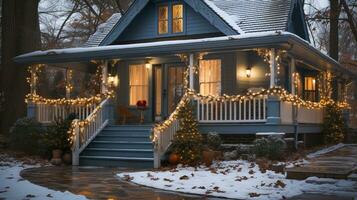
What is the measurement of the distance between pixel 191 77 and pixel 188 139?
2751mm

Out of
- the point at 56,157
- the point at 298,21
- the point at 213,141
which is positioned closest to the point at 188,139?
the point at 213,141

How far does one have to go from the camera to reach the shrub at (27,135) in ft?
60.7

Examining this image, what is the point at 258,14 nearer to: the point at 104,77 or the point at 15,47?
the point at 104,77

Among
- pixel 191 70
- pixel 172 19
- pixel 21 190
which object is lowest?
pixel 21 190

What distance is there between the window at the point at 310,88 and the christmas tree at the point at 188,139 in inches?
357

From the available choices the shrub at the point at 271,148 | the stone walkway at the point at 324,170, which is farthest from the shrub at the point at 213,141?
the stone walkway at the point at 324,170

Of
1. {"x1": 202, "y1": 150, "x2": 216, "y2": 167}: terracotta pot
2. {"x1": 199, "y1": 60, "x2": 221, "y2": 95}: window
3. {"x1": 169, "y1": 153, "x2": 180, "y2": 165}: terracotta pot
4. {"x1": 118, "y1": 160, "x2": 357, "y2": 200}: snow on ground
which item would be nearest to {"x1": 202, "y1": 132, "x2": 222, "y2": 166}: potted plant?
{"x1": 202, "y1": 150, "x2": 216, "y2": 167}: terracotta pot

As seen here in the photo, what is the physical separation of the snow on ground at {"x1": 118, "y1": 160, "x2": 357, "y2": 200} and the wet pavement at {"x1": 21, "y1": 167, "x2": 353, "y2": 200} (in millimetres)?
366

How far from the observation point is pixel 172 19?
810 inches

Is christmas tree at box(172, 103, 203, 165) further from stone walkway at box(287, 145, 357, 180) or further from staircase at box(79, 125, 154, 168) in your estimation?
stone walkway at box(287, 145, 357, 180)

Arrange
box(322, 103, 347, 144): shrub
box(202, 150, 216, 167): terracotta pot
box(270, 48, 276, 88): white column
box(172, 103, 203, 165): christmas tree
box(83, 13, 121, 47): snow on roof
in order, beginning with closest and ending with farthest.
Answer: box(202, 150, 216, 167): terracotta pot
box(172, 103, 203, 165): christmas tree
box(270, 48, 276, 88): white column
box(322, 103, 347, 144): shrub
box(83, 13, 121, 47): snow on roof

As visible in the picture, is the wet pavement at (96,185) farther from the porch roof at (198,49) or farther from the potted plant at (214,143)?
the porch roof at (198,49)

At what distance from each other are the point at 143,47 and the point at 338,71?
1015cm

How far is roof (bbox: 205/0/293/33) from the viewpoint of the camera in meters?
19.2
